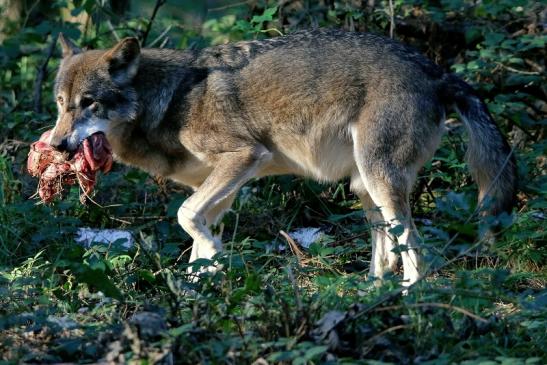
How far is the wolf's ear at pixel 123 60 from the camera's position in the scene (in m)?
6.09

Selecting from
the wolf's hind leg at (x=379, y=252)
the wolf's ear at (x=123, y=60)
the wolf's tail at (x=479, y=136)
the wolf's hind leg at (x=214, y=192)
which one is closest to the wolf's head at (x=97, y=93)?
the wolf's ear at (x=123, y=60)

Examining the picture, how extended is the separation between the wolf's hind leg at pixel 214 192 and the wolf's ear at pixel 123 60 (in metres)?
0.85

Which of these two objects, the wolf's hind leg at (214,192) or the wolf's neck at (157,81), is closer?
the wolf's hind leg at (214,192)

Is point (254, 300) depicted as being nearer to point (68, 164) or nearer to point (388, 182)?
point (388, 182)

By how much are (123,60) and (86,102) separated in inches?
15.4

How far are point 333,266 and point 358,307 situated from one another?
2.16 meters

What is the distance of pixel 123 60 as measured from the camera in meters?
6.14

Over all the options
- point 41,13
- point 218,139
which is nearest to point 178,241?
point 218,139

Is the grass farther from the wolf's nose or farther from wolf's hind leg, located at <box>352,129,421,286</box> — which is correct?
the wolf's nose

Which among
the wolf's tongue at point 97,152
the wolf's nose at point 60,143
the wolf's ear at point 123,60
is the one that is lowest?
the wolf's tongue at point 97,152

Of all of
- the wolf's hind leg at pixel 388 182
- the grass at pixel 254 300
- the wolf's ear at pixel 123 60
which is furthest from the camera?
the wolf's ear at pixel 123 60

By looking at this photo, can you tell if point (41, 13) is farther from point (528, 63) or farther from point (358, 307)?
point (358, 307)

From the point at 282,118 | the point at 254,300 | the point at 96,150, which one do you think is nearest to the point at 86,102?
the point at 96,150

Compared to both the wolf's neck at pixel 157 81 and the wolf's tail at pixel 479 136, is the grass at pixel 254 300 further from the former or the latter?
the wolf's neck at pixel 157 81
